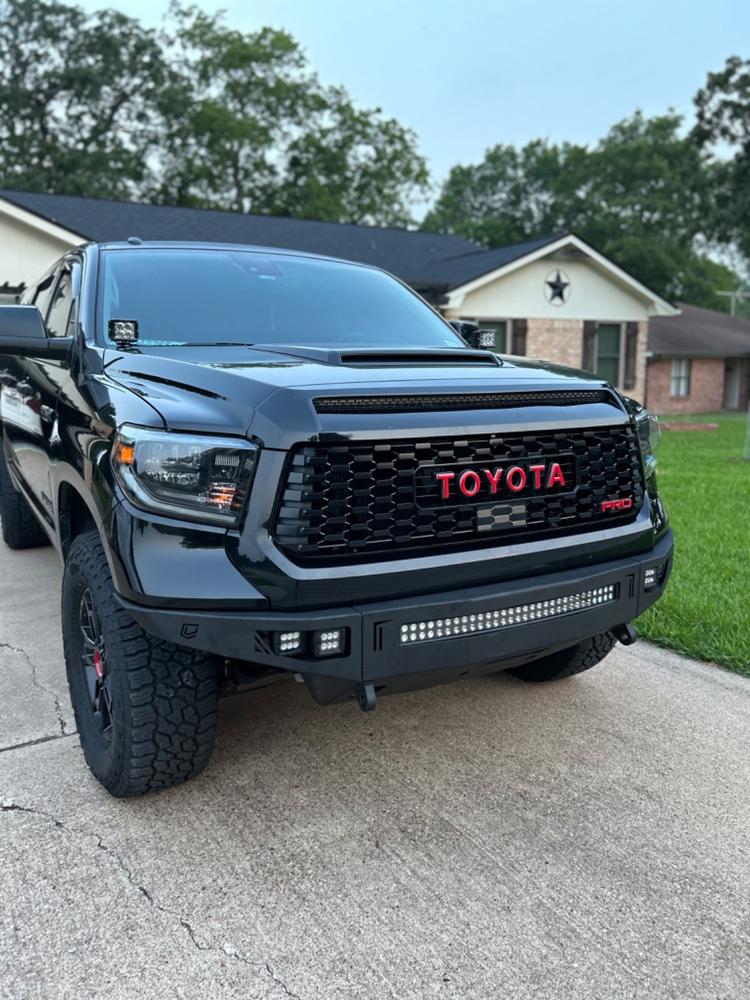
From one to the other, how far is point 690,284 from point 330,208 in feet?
64.8

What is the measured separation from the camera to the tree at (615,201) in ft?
125

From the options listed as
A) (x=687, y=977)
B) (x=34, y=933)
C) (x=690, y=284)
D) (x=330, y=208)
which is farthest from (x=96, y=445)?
(x=690, y=284)

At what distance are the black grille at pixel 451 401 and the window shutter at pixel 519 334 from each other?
17778mm

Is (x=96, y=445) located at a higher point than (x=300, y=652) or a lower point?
higher

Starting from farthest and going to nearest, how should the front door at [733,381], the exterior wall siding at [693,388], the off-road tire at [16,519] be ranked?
the front door at [733,381], the exterior wall siding at [693,388], the off-road tire at [16,519]

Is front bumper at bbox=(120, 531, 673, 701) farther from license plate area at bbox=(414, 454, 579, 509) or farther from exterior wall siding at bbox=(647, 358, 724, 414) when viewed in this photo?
exterior wall siding at bbox=(647, 358, 724, 414)

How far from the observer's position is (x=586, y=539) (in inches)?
110

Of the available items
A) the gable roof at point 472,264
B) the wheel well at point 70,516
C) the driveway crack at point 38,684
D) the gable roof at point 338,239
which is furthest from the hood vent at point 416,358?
the gable roof at point 472,264

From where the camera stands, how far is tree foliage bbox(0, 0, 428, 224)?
37281mm

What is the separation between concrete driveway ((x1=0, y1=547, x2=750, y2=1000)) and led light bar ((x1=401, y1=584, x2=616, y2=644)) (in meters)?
0.70

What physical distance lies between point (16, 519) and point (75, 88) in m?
40.1

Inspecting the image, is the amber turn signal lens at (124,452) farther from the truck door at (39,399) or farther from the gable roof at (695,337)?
the gable roof at (695,337)

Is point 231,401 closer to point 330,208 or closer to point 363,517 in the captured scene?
point 363,517

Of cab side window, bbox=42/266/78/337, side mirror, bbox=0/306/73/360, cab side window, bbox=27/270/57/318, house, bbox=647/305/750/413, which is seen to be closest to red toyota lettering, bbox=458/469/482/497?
side mirror, bbox=0/306/73/360
